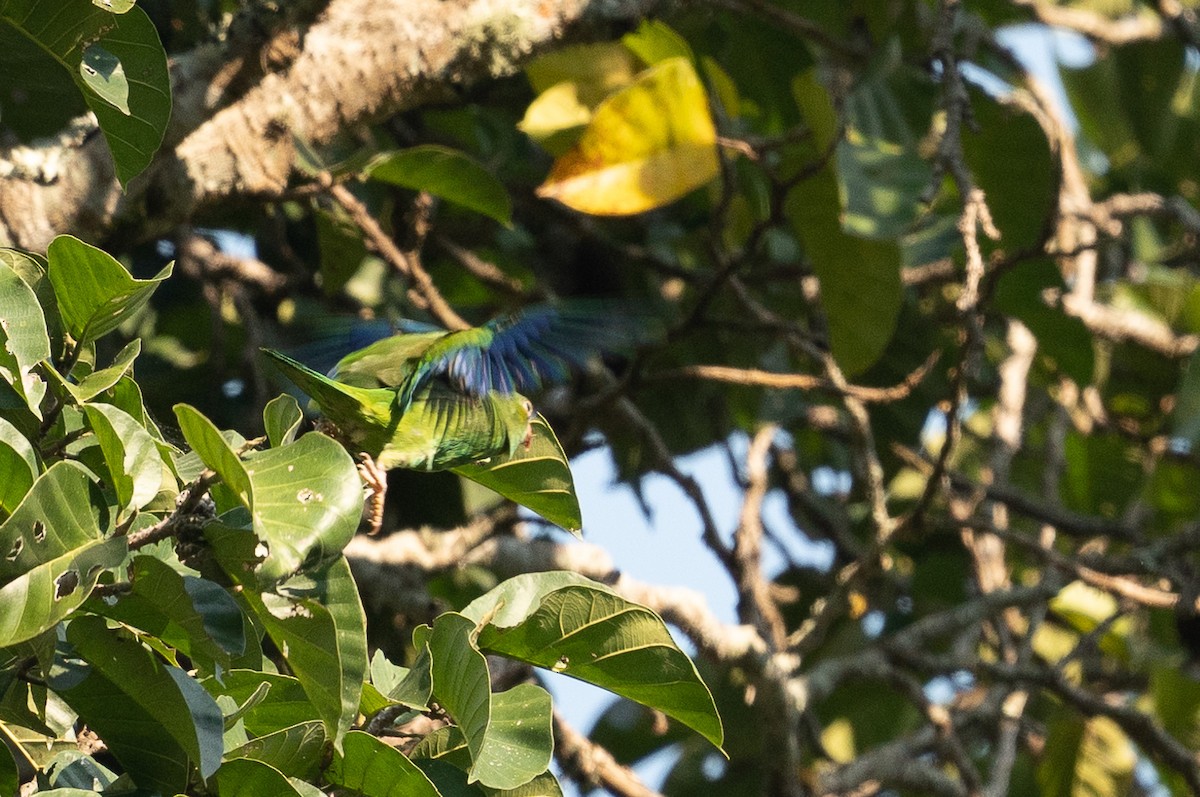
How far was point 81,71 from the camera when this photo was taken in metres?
1.37

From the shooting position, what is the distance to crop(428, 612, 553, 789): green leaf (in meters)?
1.11

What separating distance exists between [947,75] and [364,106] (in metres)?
1.05

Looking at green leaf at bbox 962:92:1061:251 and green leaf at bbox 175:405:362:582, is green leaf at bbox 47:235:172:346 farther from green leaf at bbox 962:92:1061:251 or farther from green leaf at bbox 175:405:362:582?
green leaf at bbox 962:92:1061:251

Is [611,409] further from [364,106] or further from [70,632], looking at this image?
[70,632]

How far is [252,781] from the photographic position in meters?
1.05

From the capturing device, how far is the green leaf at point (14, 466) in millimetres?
1021

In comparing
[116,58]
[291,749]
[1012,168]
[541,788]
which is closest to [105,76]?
[116,58]

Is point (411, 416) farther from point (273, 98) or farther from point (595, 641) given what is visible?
point (273, 98)

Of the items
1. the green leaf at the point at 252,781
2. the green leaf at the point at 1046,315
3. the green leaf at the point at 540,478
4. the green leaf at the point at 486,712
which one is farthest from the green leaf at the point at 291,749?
the green leaf at the point at 1046,315

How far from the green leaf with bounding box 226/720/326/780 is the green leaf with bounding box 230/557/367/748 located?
0.03 m

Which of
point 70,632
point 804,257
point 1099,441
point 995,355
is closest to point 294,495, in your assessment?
point 70,632

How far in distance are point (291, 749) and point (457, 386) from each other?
23.4 inches

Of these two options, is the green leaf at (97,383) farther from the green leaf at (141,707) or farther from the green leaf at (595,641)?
the green leaf at (595,641)

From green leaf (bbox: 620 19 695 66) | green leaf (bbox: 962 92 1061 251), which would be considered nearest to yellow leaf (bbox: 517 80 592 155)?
green leaf (bbox: 620 19 695 66)
